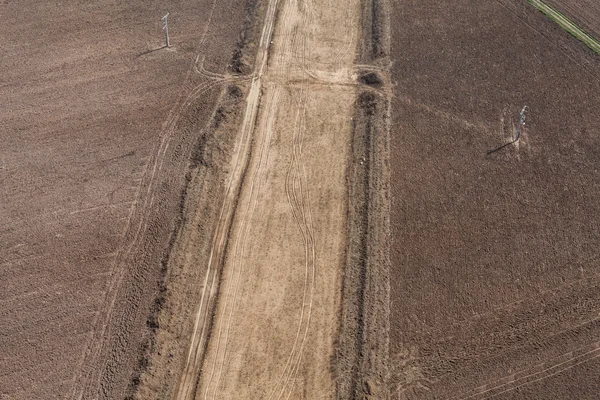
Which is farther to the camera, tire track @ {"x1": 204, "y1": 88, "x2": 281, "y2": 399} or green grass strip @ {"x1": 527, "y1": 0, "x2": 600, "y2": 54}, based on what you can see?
green grass strip @ {"x1": 527, "y1": 0, "x2": 600, "y2": 54}

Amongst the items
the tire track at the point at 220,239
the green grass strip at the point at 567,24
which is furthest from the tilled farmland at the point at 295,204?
the green grass strip at the point at 567,24

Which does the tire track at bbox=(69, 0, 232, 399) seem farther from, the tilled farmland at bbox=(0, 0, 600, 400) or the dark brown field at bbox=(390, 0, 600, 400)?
the dark brown field at bbox=(390, 0, 600, 400)

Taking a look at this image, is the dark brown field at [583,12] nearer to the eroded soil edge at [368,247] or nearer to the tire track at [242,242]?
the eroded soil edge at [368,247]

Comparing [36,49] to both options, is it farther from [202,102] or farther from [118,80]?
[202,102]

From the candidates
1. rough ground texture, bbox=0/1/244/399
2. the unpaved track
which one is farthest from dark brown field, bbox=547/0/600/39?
rough ground texture, bbox=0/1/244/399

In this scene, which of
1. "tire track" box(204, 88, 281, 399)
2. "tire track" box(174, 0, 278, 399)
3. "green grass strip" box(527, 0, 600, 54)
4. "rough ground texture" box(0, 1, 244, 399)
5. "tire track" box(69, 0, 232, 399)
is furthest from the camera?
"green grass strip" box(527, 0, 600, 54)

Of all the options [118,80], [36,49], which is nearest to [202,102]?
[118,80]

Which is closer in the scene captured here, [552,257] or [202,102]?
[552,257]
